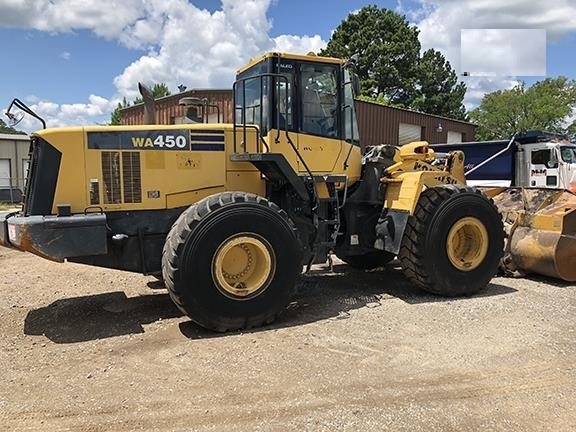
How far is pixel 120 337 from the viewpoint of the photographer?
18.4 ft

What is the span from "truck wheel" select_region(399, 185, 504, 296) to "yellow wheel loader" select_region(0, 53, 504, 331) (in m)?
0.02

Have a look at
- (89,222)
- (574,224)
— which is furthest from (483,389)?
(574,224)

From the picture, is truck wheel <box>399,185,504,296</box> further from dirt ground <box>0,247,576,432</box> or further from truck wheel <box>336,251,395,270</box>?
truck wheel <box>336,251,395,270</box>

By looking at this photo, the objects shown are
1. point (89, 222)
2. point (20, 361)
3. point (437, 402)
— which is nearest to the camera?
point (437, 402)

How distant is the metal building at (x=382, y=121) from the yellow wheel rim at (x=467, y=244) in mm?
11854

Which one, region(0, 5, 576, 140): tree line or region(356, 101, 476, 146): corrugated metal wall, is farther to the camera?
region(0, 5, 576, 140): tree line

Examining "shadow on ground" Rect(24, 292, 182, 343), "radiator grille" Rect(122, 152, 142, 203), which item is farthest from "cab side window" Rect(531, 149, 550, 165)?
"radiator grille" Rect(122, 152, 142, 203)

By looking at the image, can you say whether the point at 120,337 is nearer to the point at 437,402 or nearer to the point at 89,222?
the point at 89,222

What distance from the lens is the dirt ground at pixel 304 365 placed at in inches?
151

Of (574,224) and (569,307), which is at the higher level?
(574,224)

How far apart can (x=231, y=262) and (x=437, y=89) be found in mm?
42500

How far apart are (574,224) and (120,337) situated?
617 centimetres

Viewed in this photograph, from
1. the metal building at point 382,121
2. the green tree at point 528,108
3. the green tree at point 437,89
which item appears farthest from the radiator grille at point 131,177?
the green tree at point 528,108

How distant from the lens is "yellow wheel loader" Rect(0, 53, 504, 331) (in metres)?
5.55
